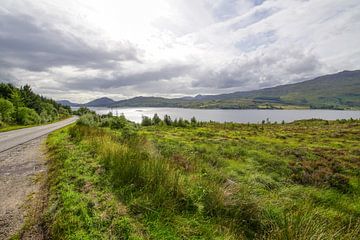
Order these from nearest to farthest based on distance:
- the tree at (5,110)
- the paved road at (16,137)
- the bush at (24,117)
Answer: the paved road at (16,137), the tree at (5,110), the bush at (24,117)

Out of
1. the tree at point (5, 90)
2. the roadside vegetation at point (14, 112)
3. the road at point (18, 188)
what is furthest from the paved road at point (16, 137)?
the tree at point (5, 90)

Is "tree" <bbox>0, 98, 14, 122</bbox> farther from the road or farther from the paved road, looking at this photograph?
the road

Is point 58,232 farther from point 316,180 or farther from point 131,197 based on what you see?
point 316,180

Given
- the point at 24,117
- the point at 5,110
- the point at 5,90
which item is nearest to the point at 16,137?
the point at 5,110

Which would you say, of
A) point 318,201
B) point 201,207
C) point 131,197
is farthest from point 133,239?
point 318,201

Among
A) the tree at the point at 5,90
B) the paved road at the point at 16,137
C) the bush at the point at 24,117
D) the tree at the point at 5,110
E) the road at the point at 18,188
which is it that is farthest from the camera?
the tree at the point at 5,90

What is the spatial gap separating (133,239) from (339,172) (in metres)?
15.2

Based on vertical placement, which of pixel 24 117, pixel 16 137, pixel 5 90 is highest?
pixel 5 90

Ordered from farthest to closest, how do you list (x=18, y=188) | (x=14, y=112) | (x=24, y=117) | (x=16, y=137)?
1. (x=24, y=117)
2. (x=14, y=112)
3. (x=16, y=137)
4. (x=18, y=188)

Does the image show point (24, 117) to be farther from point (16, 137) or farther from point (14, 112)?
A: point (16, 137)

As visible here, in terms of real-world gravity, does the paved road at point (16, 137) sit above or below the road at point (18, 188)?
below

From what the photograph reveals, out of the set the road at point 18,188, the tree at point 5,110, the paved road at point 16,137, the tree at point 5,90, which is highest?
the tree at point 5,90

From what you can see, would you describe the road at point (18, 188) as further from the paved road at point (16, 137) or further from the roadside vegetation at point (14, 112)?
the roadside vegetation at point (14, 112)

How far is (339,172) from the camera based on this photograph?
13594 millimetres
